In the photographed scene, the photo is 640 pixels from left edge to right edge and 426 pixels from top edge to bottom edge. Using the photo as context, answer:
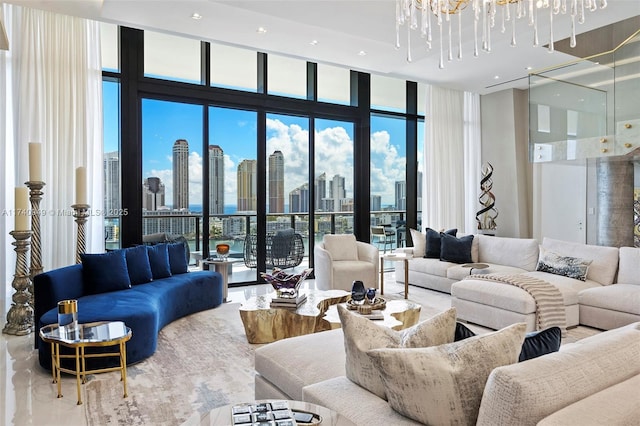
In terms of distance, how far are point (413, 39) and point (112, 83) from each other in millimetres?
3945

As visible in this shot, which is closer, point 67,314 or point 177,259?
point 67,314

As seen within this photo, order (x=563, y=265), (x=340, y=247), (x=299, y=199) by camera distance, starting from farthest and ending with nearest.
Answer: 1. (x=299, y=199)
2. (x=340, y=247)
3. (x=563, y=265)

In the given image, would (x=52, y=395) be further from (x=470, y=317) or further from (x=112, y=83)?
(x=112, y=83)

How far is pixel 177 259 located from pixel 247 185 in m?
1.82

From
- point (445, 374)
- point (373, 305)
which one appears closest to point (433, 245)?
point (373, 305)

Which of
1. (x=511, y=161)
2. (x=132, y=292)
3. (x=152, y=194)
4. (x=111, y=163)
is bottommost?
(x=132, y=292)

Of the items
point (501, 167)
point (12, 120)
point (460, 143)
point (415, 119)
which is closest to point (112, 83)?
point (12, 120)

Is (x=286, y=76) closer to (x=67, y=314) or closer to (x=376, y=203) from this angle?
(x=376, y=203)

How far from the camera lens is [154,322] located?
3.68 m

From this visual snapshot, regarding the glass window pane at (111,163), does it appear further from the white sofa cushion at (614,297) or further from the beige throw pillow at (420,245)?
the white sofa cushion at (614,297)

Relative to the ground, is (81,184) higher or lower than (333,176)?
lower

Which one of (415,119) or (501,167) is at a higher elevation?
(415,119)

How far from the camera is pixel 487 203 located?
865 cm

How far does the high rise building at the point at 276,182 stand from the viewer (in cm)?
696
